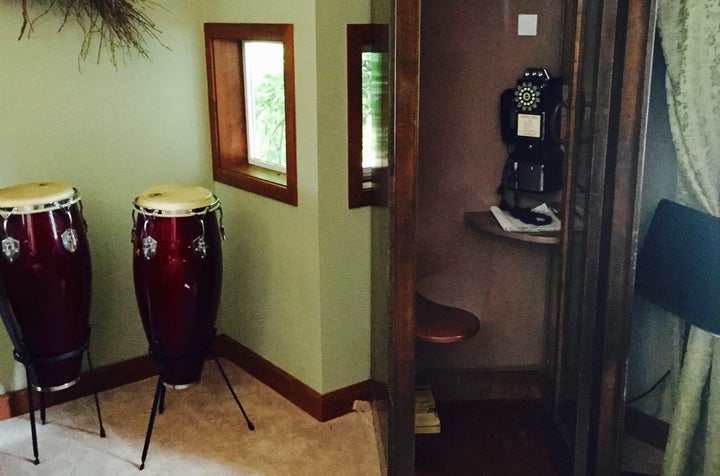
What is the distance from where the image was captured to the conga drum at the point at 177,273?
2.53m

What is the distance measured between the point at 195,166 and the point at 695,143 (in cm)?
199

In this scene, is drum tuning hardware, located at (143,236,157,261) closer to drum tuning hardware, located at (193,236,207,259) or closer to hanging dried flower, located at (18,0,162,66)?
drum tuning hardware, located at (193,236,207,259)

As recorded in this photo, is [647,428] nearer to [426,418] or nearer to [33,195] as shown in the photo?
[426,418]

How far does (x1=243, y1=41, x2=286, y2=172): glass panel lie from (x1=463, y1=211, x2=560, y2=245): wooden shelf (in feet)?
2.90

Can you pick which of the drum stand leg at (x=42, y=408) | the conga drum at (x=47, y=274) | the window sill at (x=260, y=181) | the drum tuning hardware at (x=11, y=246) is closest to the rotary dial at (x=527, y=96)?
the window sill at (x=260, y=181)

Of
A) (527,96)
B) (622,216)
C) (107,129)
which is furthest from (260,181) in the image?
(622,216)

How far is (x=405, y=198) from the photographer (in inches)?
82.4

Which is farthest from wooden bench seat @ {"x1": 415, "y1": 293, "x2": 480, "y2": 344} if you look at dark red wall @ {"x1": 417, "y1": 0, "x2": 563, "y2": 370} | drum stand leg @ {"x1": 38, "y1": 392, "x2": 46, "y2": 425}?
drum stand leg @ {"x1": 38, "y1": 392, "x2": 46, "y2": 425}

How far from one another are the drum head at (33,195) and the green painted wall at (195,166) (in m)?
0.25

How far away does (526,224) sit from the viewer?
252cm

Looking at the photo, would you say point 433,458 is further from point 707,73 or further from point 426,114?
point 707,73

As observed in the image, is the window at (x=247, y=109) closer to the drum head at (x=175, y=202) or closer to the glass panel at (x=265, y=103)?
the glass panel at (x=265, y=103)

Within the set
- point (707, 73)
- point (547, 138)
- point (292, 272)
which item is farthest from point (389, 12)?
point (292, 272)

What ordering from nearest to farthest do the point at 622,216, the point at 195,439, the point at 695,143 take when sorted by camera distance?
1. the point at 622,216
2. the point at 695,143
3. the point at 195,439
